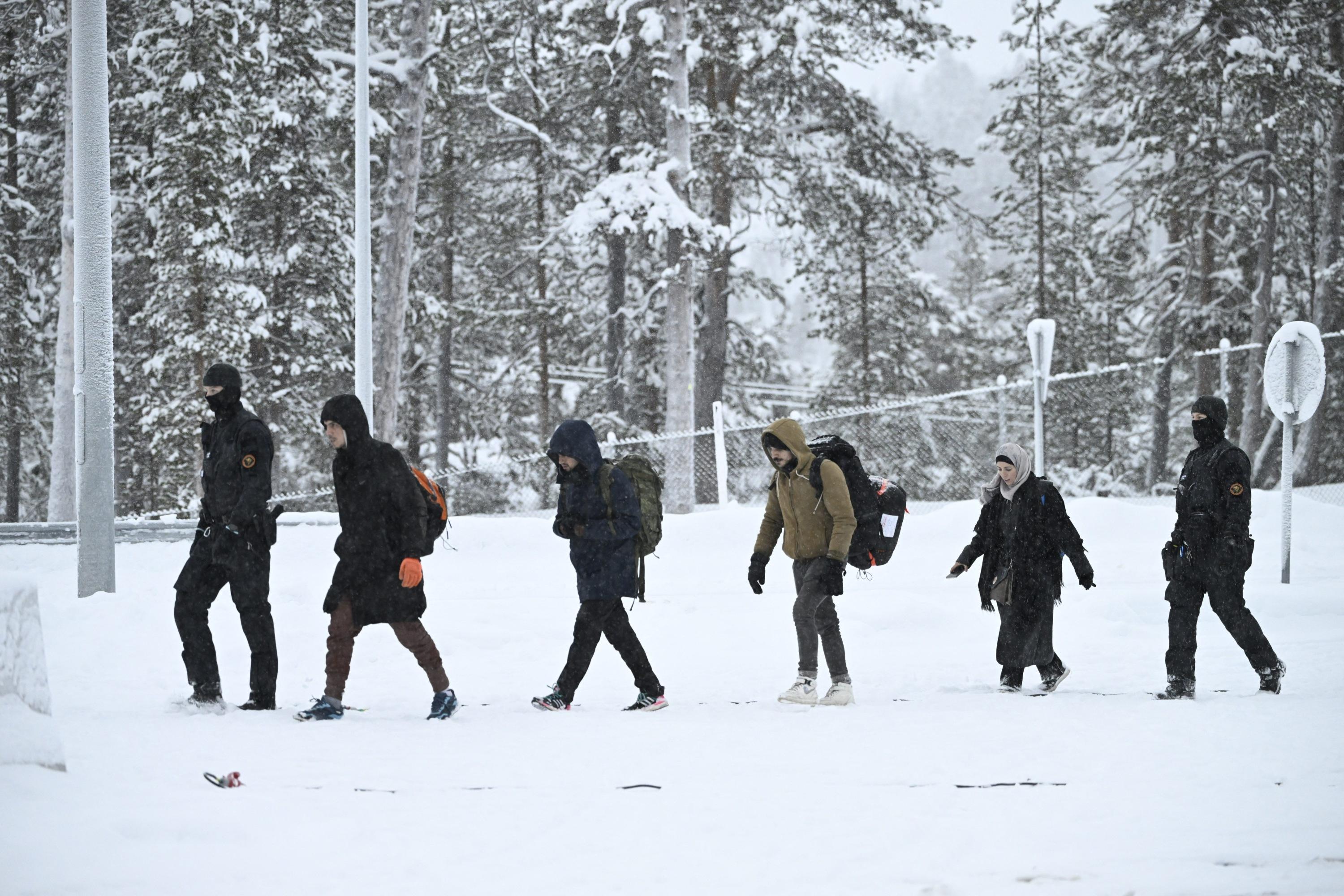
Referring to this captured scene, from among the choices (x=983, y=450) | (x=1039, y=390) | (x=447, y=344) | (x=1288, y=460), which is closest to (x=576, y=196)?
(x=447, y=344)

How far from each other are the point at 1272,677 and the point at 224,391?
239 inches

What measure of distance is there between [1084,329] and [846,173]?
1393cm

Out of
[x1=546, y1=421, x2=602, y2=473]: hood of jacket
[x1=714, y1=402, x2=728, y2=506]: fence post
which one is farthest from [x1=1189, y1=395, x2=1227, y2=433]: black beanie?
[x1=714, y1=402, x2=728, y2=506]: fence post

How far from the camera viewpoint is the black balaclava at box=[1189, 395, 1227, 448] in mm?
7285

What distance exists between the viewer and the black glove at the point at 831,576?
7.27 metres

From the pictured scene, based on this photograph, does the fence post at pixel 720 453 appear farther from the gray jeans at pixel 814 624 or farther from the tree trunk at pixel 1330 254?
the tree trunk at pixel 1330 254

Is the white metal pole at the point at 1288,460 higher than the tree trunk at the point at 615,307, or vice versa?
the tree trunk at the point at 615,307

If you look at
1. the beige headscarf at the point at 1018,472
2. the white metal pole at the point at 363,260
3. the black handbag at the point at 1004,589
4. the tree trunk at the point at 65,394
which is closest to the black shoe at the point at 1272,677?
the black handbag at the point at 1004,589

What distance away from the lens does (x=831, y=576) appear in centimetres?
727

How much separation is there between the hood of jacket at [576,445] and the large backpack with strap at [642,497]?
0.10 meters

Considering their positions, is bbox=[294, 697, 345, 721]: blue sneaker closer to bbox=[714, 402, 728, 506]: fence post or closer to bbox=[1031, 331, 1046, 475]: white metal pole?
bbox=[1031, 331, 1046, 475]: white metal pole

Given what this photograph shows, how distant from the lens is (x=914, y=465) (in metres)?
24.0

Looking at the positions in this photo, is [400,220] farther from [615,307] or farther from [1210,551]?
[1210,551]

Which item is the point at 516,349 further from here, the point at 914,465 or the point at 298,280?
the point at 914,465
